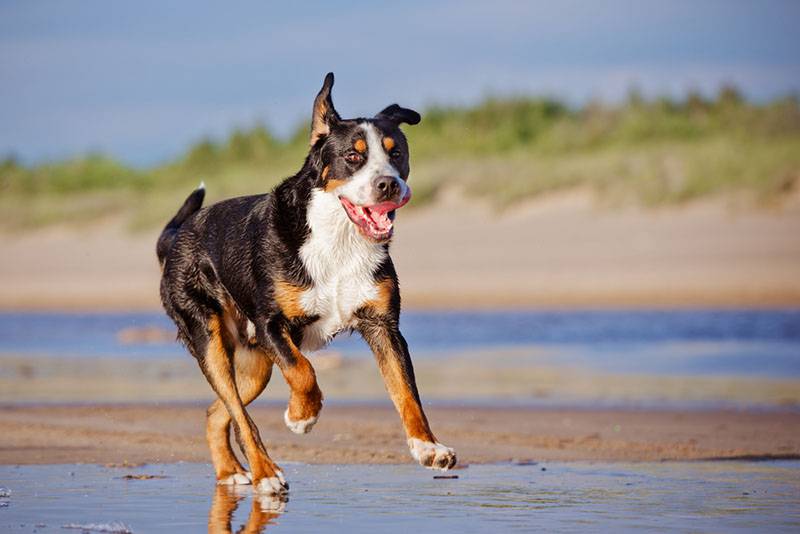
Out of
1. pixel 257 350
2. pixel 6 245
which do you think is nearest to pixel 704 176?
pixel 6 245

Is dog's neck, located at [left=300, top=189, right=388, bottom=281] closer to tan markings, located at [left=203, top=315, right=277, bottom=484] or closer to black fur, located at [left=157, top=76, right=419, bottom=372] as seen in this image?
black fur, located at [left=157, top=76, right=419, bottom=372]

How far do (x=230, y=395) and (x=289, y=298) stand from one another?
2.30ft

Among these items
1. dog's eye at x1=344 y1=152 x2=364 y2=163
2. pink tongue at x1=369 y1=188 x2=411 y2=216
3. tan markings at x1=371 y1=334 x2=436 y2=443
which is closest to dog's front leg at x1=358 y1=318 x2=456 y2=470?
tan markings at x1=371 y1=334 x2=436 y2=443

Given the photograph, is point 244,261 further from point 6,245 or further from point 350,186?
point 6,245

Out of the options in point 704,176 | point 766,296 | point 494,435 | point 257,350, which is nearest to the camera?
point 257,350

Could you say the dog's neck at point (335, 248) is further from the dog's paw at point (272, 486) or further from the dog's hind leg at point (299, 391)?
the dog's paw at point (272, 486)

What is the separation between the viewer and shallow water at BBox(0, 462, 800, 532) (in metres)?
5.43

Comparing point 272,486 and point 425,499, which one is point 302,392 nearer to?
point 272,486

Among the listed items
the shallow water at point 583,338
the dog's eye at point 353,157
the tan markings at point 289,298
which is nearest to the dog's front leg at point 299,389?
the tan markings at point 289,298

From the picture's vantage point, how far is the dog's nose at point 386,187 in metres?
6.05

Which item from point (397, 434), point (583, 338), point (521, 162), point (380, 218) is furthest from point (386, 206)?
point (521, 162)

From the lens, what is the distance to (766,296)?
1880cm

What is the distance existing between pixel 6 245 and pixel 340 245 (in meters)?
22.3

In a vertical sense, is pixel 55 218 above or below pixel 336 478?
above
